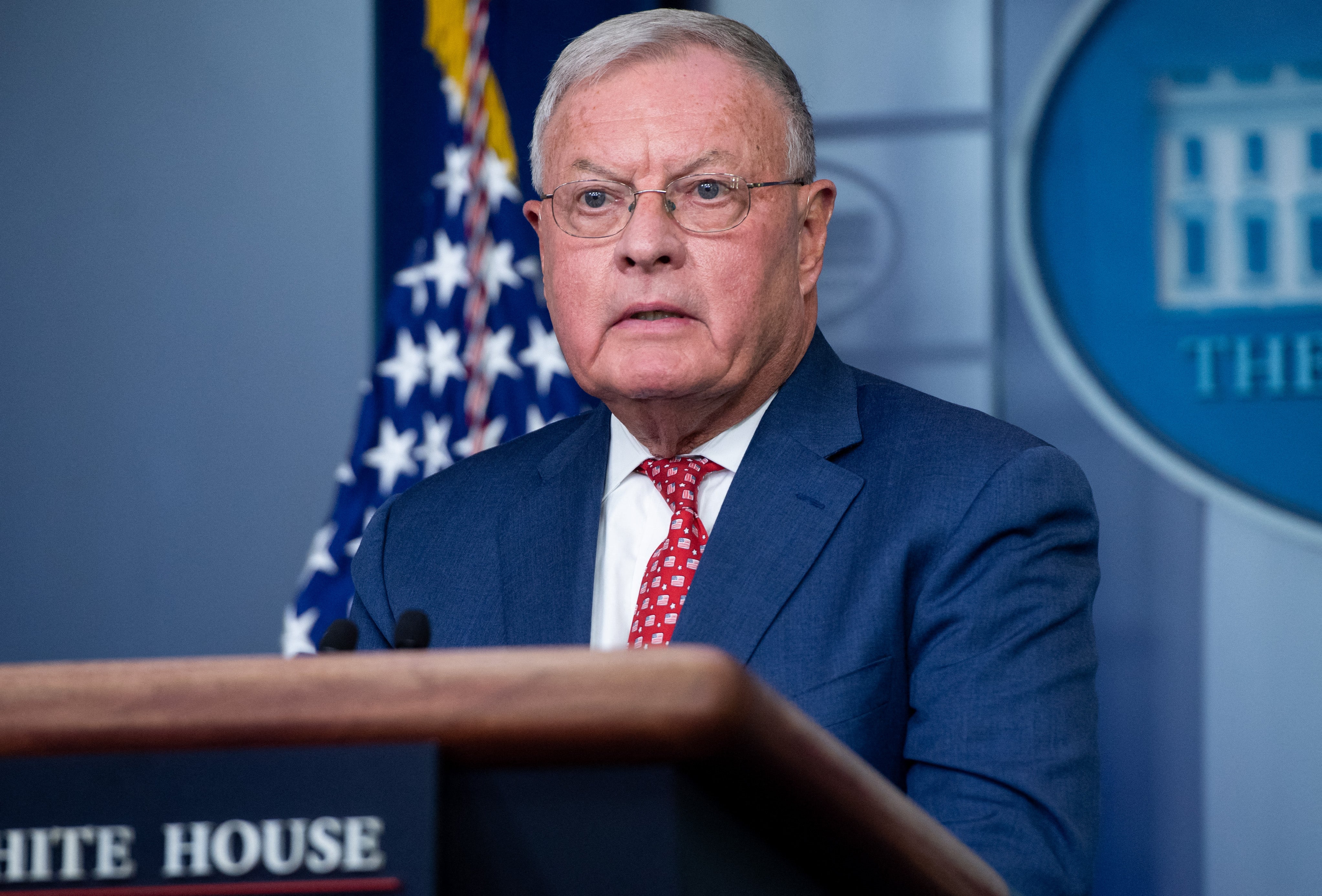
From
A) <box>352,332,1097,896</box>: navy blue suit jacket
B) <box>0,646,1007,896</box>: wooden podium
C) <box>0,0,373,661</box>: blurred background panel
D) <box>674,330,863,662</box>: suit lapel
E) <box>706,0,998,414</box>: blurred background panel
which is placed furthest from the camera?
<box>0,0,373,661</box>: blurred background panel

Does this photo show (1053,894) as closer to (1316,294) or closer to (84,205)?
(1316,294)

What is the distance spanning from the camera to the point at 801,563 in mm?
1398

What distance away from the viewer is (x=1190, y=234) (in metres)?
2.84

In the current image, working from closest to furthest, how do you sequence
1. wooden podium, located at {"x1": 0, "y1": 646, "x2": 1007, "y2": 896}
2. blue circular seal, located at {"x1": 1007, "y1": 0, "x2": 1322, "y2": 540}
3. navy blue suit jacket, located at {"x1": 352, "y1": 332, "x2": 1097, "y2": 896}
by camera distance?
1. wooden podium, located at {"x1": 0, "y1": 646, "x2": 1007, "y2": 896}
2. navy blue suit jacket, located at {"x1": 352, "y1": 332, "x2": 1097, "y2": 896}
3. blue circular seal, located at {"x1": 1007, "y1": 0, "x2": 1322, "y2": 540}

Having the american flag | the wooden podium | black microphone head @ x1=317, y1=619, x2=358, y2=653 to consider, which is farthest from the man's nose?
the american flag

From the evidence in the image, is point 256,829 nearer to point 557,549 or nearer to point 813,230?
point 557,549

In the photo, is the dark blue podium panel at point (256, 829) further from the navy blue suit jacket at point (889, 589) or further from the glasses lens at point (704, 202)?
the glasses lens at point (704, 202)

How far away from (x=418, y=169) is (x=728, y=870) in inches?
104

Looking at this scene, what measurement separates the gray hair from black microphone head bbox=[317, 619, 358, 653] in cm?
90

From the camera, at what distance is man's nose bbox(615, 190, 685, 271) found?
1504 mm

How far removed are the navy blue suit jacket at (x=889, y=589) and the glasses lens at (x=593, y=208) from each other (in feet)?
0.97

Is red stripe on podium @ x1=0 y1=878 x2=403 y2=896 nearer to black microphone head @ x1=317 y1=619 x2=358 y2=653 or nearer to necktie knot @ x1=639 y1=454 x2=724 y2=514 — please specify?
black microphone head @ x1=317 y1=619 x2=358 y2=653

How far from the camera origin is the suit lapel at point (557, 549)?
1494mm

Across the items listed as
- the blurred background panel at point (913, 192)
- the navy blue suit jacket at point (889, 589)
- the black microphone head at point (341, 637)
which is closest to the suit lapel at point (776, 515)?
the navy blue suit jacket at point (889, 589)
